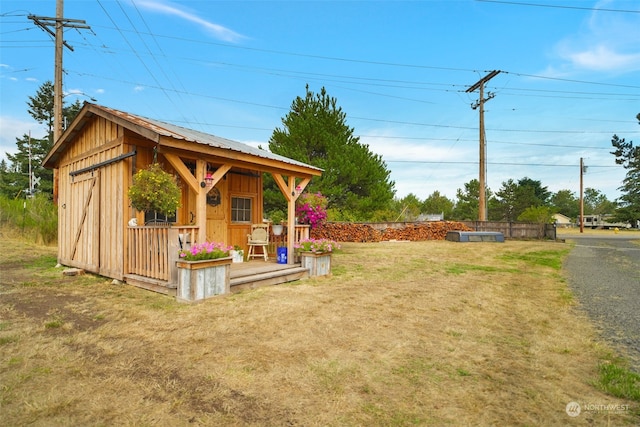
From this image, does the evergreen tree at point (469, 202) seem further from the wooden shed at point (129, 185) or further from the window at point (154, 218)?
the window at point (154, 218)

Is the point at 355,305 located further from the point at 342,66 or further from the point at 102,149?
the point at 342,66

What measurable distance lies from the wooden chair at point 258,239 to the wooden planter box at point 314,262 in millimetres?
1281

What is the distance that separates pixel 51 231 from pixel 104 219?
28.0 ft

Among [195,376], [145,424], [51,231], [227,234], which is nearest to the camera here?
[145,424]

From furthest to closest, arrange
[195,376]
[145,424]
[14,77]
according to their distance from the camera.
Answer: [14,77] < [195,376] < [145,424]

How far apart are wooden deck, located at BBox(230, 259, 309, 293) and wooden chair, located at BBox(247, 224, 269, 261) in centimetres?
66

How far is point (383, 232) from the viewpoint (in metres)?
16.9

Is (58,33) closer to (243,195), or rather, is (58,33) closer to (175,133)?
(243,195)

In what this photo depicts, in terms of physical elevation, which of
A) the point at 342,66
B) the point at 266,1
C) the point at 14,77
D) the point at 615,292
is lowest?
the point at 615,292

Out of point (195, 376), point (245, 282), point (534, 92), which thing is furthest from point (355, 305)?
point (534, 92)

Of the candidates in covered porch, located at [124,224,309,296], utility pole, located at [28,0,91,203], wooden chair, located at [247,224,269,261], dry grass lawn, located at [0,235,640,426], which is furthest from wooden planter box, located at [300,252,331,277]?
utility pole, located at [28,0,91,203]

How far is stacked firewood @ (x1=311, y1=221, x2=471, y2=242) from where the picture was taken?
1605 centimetres

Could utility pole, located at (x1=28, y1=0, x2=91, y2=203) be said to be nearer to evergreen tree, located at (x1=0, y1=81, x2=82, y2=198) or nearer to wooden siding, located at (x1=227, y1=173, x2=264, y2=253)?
wooden siding, located at (x1=227, y1=173, x2=264, y2=253)

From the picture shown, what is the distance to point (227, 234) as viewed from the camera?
7.80 m
